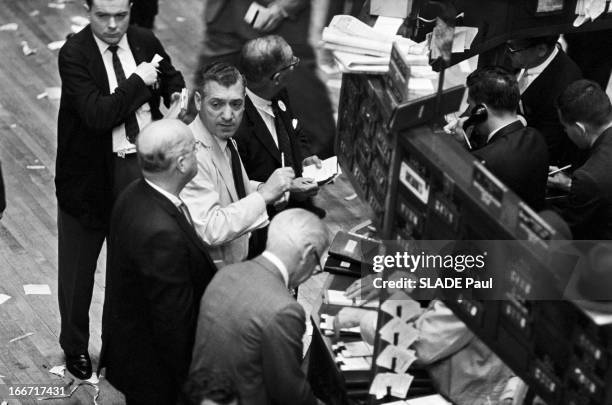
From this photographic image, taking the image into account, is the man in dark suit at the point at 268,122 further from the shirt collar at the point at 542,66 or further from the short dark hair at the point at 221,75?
the shirt collar at the point at 542,66

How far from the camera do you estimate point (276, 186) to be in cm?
522

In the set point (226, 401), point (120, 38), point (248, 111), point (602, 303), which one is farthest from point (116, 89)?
point (602, 303)

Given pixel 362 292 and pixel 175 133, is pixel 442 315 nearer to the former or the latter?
pixel 362 292

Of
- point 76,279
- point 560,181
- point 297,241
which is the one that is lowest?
point 76,279

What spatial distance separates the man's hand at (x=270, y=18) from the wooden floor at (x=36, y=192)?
3.90ft

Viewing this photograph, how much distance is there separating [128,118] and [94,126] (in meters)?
0.22

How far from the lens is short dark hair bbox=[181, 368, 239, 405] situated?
13.7 ft

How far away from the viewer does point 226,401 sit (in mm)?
4191

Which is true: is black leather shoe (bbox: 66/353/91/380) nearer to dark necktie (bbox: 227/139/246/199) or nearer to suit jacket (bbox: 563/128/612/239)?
dark necktie (bbox: 227/139/246/199)

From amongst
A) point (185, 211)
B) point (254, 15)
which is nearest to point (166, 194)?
point (185, 211)

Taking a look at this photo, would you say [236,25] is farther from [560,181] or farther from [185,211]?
[185,211]

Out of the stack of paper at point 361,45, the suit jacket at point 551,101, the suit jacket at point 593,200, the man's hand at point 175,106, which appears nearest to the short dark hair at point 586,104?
the suit jacket at point 593,200

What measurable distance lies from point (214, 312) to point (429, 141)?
1.12 meters

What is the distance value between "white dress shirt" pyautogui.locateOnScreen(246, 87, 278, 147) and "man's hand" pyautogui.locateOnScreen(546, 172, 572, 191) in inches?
64.5
